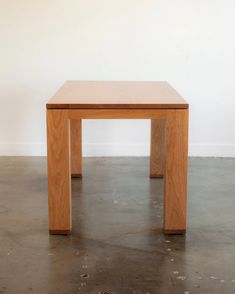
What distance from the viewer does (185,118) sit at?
2.26 metres

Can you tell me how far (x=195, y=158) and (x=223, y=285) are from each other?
1.90m

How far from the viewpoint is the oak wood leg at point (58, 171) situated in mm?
2230

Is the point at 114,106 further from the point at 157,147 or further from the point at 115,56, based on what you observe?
the point at 115,56

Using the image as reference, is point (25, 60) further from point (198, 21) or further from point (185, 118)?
point (185, 118)

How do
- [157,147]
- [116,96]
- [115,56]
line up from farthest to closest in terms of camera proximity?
[115,56]
[157,147]
[116,96]

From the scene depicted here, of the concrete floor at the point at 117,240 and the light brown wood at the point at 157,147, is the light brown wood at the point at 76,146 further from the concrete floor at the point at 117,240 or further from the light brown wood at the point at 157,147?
the light brown wood at the point at 157,147

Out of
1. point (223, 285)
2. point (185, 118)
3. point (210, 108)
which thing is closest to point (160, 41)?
point (210, 108)

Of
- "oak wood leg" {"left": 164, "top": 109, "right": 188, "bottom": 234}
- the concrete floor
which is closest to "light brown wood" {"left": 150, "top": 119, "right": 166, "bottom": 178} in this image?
the concrete floor

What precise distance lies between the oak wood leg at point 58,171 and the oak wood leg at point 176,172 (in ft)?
1.37

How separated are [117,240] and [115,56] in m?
1.67

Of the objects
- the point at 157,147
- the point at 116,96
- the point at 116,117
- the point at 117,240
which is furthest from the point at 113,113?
the point at 157,147

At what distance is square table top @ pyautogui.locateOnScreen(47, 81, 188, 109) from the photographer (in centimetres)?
223

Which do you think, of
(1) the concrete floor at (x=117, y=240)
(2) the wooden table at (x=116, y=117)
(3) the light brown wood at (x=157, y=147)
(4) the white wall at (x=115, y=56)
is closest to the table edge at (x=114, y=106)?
(2) the wooden table at (x=116, y=117)

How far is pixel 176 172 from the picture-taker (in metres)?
2.29
